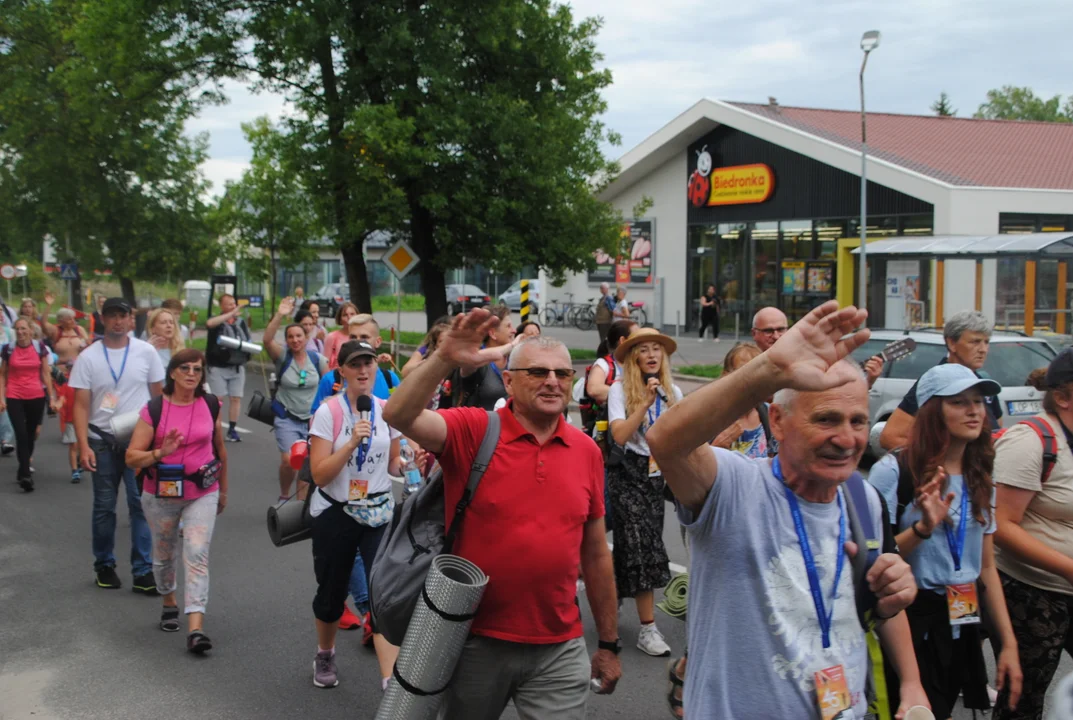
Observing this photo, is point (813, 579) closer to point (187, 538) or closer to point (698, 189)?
point (187, 538)

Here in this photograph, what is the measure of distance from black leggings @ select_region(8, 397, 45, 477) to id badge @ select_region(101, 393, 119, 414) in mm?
4389

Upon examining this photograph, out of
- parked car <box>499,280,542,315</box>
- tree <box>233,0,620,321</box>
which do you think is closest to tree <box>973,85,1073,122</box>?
parked car <box>499,280,542,315</box>

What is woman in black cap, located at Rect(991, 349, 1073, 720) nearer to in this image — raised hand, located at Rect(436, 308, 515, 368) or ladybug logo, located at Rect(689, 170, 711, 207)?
raised hand, located at Rect(436, 308, 515, 368)

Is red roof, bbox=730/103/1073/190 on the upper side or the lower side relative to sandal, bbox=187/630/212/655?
upper

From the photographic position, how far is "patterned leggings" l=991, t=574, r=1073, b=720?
163 inches

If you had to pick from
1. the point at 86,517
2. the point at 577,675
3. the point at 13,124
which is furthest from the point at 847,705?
the point at 13,124

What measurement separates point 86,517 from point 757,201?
24729mm

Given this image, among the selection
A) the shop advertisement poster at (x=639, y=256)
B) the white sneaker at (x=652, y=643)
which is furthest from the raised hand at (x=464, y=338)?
the shop advertisement poster at (x=639, y=256)

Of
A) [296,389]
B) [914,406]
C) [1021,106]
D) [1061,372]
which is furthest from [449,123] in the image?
[1021,106]

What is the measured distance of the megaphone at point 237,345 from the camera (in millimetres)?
12248

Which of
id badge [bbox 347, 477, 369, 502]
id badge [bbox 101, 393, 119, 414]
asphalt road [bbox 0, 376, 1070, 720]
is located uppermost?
id badge [bbox 101, 393, 119, 414]

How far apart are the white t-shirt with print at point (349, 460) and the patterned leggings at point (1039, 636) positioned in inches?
121

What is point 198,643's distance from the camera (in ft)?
20.1

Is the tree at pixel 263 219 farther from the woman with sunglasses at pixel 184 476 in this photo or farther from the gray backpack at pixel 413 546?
the gray backpack at pixel 413 546
